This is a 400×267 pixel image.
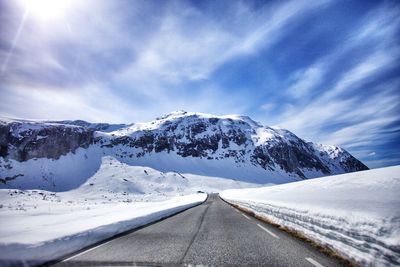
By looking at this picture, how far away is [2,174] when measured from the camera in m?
121

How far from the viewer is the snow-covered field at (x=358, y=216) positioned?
157 inches

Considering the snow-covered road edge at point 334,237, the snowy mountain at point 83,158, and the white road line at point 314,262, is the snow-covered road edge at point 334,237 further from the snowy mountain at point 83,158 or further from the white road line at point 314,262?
the snowy mountain at point 83,158

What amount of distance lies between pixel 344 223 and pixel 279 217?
6.07 metres

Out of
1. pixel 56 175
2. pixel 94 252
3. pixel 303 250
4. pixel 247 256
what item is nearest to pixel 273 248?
pixel 303 250

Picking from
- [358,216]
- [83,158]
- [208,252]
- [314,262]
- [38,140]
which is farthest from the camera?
[83,158]

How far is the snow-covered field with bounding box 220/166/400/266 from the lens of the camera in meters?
4.00

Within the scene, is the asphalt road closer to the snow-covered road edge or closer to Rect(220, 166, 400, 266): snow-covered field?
the snow-covered road edge

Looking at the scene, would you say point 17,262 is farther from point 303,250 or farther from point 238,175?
point 238,175

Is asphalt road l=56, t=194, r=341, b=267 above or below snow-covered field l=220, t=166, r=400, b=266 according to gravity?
below

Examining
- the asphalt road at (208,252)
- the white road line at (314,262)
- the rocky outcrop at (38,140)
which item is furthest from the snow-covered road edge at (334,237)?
the rocky outcrop at (38,140)

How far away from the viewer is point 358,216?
4.95 metres

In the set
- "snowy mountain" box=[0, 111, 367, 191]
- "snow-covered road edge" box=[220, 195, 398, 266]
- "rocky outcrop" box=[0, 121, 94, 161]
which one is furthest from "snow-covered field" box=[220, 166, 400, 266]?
"rocky outcrop" box=[0, 121, 94, 161]

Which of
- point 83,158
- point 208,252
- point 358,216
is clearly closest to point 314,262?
point 358,216

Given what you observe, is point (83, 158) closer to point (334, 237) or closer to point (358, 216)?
point (334, 237)
